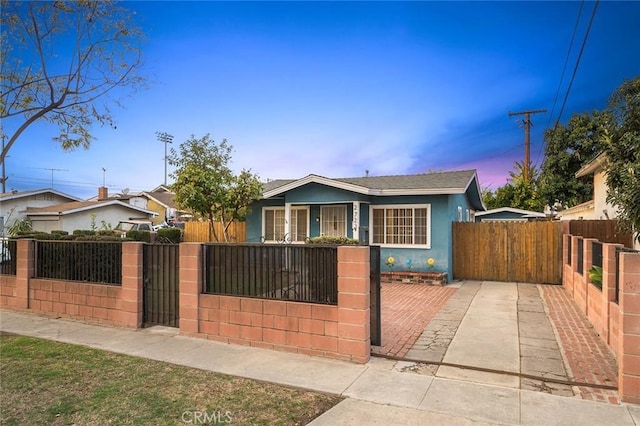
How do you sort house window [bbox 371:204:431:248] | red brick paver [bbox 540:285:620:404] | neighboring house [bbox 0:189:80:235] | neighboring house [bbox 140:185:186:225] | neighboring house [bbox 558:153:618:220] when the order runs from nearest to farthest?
red brick paver [bbox 540:285:620:404] < neighboring house [bbox 558:153:618:220] < house window [bbox 371:204:431:248] < neighboring house [bbox 0:189:80:235] < neighboring house [bbox 140:185:186:225]

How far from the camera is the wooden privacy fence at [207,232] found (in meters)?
17.2

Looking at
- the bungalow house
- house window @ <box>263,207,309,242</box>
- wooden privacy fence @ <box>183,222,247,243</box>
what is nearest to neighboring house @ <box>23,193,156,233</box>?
the bungalow house

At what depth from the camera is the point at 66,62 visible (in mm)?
7211

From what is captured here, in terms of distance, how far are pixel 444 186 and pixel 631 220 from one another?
6.18 metres

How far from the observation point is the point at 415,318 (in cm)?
766

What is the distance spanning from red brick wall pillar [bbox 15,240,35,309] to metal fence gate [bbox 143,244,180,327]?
10.8 ft

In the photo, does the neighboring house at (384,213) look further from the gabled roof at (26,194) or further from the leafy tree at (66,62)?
the gabled roof at (26,194)

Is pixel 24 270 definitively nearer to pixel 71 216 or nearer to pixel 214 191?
pixel 214 191

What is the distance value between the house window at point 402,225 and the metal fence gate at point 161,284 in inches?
311

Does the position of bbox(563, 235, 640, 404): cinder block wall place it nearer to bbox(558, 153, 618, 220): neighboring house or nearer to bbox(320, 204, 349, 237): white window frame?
bbox(558, 153, 618, 220): neighboring house

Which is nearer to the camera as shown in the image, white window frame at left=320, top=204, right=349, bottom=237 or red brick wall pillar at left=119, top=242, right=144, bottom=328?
red brick wall pillar at left=119, top=242, right=144, bottom=328

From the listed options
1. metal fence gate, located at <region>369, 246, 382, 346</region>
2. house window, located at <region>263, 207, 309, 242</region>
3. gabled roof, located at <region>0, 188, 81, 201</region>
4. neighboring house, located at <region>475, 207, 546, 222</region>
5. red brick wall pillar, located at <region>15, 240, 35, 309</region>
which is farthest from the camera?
gabled roof, located at <region>0, 188, 81, 201</region>

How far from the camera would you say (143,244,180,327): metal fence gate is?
6715mm
